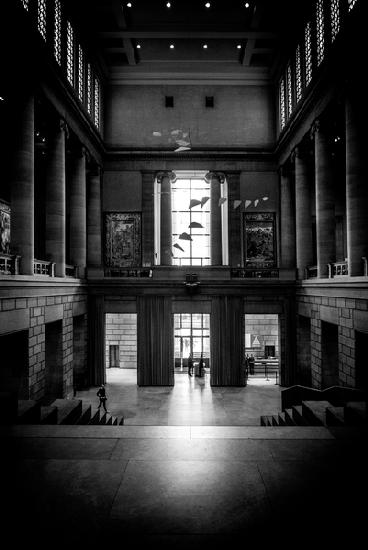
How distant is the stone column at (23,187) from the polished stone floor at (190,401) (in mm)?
6668

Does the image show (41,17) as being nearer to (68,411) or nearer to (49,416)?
(68,411)

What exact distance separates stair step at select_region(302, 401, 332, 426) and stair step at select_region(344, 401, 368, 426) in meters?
0.53

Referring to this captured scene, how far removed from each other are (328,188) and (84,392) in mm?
13830

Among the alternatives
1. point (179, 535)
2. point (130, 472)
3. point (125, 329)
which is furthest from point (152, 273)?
point (179, 535)

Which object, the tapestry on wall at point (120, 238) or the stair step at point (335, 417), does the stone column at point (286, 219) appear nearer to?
the tapestry on wall at point (120, 238)

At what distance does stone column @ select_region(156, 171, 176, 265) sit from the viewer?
22328 millimetres

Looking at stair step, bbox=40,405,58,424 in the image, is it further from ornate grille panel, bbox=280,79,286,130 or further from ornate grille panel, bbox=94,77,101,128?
ornate grille panel, bbox=280,79,286,130

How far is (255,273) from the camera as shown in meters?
20.2

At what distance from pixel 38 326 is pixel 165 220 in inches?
461

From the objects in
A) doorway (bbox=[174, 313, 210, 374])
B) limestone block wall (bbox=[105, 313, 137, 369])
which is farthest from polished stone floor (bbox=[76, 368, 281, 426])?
limestone block wall (bbox=[105, 313, 137, 369])

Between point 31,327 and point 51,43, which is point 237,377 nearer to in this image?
point 31,327

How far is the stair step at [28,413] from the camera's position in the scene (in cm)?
689

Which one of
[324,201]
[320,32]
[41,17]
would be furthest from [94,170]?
[320,32]

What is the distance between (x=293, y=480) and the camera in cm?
467
